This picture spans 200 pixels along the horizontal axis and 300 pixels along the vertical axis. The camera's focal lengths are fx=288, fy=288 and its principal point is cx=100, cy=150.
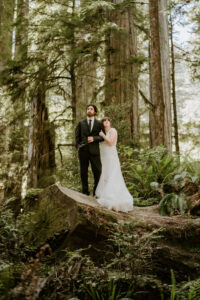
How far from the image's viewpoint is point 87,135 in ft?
22.2

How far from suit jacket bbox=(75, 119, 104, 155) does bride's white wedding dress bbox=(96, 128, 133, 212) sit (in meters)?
0.25

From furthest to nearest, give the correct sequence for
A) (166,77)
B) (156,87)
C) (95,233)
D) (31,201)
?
1. (166,77)
2. (156,87)
3. (31,201)
4. (95,233)

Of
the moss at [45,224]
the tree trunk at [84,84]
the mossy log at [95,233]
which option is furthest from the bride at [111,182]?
the tree trunk at [84,84]

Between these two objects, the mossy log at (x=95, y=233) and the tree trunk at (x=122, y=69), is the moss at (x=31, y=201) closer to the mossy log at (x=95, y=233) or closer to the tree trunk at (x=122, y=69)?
the mossy log at (x=95, y=233)

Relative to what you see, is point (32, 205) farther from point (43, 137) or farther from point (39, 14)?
point (39, 14)

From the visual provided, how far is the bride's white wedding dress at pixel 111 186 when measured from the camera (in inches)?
223

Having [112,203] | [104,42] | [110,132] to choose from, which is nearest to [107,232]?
[112,203]

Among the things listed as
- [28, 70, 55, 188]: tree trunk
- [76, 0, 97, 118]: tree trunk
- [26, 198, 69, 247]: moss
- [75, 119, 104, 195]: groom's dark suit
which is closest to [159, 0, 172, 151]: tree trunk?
[76, 0, 97, 118]: tree trunk

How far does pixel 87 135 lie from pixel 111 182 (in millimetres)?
1293

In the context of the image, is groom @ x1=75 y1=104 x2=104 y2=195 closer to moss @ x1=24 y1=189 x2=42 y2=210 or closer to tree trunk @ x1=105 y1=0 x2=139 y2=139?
moss @ x1=24 y1=189 x2=42 y2=210

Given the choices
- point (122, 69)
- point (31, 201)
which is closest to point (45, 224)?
point (31, 201)

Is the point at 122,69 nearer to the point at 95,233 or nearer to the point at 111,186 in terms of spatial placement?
the point at 111,186

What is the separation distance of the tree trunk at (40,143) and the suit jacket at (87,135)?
14.6ft

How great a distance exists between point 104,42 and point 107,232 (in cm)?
865
